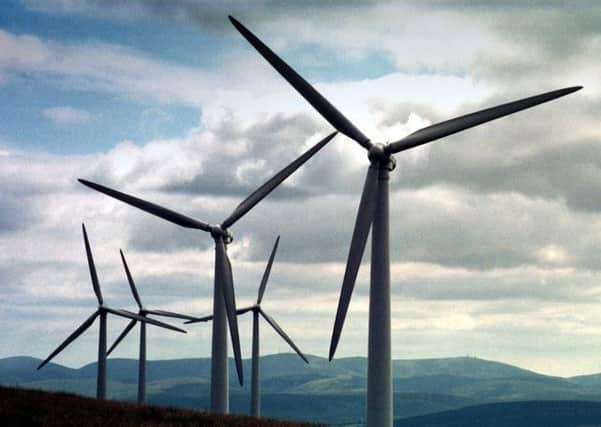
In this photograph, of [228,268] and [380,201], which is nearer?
[380,201]

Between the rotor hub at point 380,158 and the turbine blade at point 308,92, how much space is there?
1.31 meters

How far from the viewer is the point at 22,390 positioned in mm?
52406

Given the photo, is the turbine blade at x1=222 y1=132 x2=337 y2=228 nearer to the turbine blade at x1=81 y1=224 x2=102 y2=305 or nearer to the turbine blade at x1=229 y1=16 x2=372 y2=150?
the turbine blade at x1=229 y1=16 x2=372 y2=150

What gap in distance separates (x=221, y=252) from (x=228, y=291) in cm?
596

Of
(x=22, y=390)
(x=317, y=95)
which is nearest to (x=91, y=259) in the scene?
(x=22, y=390)

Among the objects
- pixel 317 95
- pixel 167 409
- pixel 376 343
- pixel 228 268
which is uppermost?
pixel 317 95

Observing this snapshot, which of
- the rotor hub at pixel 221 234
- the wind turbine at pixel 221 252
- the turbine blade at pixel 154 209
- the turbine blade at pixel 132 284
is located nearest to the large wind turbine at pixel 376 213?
the wind turbine at pixel 221 252

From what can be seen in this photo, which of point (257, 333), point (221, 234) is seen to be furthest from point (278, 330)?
point (221, 234)

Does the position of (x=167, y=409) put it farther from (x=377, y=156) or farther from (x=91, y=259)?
(x=91, y=259)

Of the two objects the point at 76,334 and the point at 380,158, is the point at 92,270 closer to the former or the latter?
the point at 76,334

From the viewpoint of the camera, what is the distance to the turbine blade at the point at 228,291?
61.6m

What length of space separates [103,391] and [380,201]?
208 ft

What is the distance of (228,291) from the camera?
66125 millimetres

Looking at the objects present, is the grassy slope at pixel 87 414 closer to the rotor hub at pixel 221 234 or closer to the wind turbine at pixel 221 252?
the wind turbine at pixel 221 252
